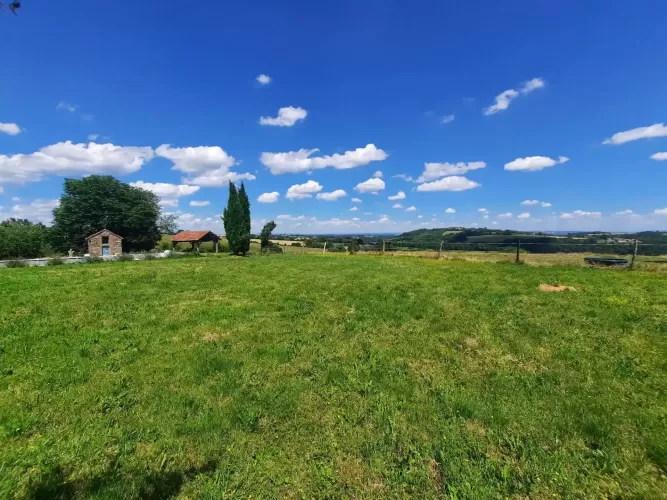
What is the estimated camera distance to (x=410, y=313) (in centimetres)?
744

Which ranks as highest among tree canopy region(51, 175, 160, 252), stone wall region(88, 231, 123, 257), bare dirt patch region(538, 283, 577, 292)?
tree canopy region(51, 175, 160, 252)

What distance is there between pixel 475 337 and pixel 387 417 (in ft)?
9.86

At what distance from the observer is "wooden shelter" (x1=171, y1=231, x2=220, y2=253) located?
4850 centimetres

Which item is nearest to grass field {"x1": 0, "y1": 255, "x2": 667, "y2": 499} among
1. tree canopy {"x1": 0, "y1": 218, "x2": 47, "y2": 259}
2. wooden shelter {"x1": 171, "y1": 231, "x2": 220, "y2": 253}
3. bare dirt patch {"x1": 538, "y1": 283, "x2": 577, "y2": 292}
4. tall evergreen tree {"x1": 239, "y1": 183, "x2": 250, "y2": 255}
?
bare dirt patch {"x1": 538, "y1": 283, "x2": 577, "y2": 292}

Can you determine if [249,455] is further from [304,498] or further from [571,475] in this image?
[571,475]

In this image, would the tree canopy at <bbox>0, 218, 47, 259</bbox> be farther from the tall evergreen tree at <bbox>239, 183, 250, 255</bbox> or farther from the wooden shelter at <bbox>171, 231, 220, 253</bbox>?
the tall evergreen tree at <bbox>239, 183, 250, 255</bbox>

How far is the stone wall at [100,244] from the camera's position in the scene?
41306mm

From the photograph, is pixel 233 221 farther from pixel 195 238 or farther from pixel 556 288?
pixel 556 288

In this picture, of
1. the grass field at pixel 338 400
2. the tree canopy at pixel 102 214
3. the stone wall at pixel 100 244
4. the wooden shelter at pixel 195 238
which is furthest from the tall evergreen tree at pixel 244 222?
the tree canopy at pixel 102 214

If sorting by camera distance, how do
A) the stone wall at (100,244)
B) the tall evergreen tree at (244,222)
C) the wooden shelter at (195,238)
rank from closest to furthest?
the tall evergreen tree at (244,222)
the stone wall at (100,244)
the wooden shelter at (195,238)

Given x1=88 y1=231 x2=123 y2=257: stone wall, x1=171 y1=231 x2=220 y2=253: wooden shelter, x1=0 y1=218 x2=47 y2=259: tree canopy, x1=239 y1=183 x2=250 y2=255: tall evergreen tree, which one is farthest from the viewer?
x1=171 y1=231 x2=220 y2=253: wooden shelter

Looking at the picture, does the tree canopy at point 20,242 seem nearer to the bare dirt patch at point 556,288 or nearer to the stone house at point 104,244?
the stone house at point 104,244

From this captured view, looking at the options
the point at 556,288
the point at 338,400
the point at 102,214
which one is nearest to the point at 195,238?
the point at 102,214

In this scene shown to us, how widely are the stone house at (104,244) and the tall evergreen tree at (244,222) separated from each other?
19970mm
